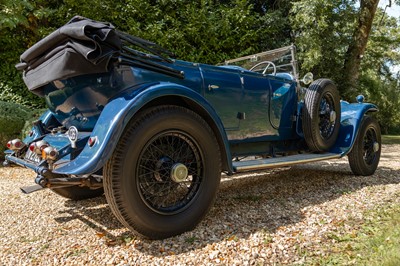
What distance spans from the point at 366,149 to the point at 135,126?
395 cm

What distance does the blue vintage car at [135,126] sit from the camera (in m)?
2.21

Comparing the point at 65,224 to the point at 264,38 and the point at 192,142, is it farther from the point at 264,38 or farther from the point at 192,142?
the point at 264,38

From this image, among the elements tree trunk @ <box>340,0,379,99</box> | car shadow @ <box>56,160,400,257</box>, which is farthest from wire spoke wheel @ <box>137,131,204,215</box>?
tree trunk @ <box>340,0,379,99</box>

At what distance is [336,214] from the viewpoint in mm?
2906

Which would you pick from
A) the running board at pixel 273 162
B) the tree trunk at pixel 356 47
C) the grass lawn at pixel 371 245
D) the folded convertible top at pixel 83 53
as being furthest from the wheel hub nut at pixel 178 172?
the tree trunk at pixel 356 47

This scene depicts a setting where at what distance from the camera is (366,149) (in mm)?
4863

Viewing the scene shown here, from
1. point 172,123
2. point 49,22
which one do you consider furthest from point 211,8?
point 172,123

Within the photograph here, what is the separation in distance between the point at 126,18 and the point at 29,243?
695cm

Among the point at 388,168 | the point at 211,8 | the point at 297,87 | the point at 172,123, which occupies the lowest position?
the point at 388,168

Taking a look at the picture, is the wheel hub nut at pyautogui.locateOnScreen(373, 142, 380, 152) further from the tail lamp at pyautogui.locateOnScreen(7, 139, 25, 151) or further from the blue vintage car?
the tail lamp at pyautogui.locateOnScreen(7, 139, 25, 151)

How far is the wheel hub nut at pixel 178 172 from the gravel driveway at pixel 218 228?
0.43 metres

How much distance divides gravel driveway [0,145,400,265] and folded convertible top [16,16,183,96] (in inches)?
50.0

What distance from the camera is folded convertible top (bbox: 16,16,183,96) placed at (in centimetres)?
229

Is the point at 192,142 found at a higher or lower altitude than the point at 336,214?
higher
